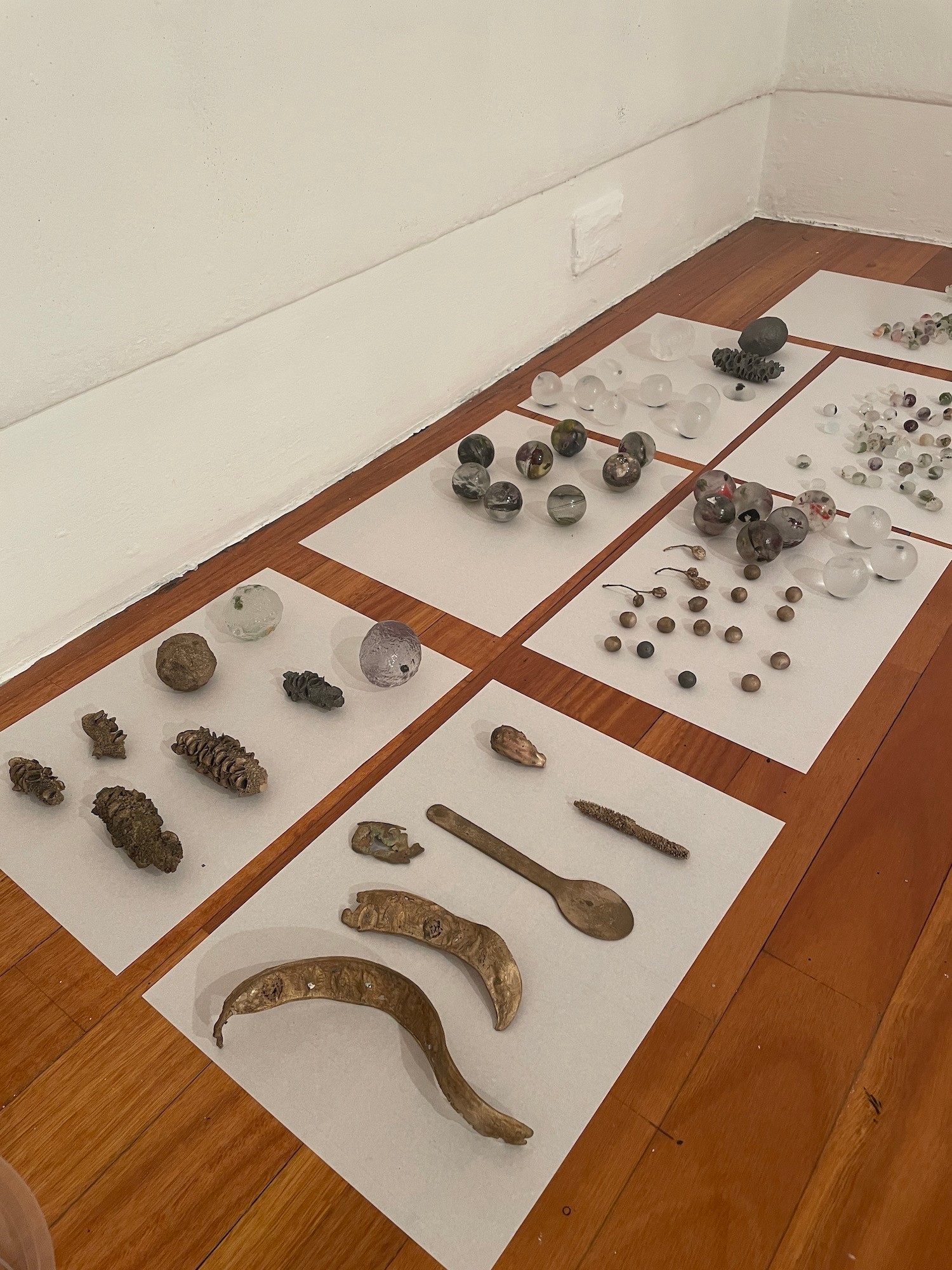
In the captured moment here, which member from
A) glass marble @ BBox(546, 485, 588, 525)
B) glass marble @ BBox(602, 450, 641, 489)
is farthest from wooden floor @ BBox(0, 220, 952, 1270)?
glass marble @ BBox(602, 450, 641, 489)

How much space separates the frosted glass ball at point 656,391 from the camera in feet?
6.75

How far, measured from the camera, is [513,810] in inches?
49.9

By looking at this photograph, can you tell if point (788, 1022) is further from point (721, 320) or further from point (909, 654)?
point (721, 320)

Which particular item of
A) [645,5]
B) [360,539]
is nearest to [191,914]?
[360,539]

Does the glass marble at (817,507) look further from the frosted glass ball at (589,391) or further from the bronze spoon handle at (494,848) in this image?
the bronze spoon handle at (494,848)

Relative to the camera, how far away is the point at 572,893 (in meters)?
1.16

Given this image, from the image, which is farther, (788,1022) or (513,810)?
(513,810)

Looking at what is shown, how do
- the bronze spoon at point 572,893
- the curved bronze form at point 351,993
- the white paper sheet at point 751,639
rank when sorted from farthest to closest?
the white paper sheet at point 751,639 → the bronze spoon at point 572,893 → the curved bronze form at point 351,993

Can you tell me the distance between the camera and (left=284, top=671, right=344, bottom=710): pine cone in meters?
1.40

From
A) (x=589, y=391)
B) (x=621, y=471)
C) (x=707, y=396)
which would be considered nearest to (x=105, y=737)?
(x=621, y=471)

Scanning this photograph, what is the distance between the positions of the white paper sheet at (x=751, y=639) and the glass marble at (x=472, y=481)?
0.31 m

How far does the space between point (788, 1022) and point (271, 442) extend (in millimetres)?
1330

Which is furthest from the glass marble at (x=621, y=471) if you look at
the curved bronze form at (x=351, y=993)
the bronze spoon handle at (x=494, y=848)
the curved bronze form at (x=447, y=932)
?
the curved bronze form at (x=351, y=993)

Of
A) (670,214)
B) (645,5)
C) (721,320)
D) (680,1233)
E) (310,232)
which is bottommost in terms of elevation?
(680,1233)
